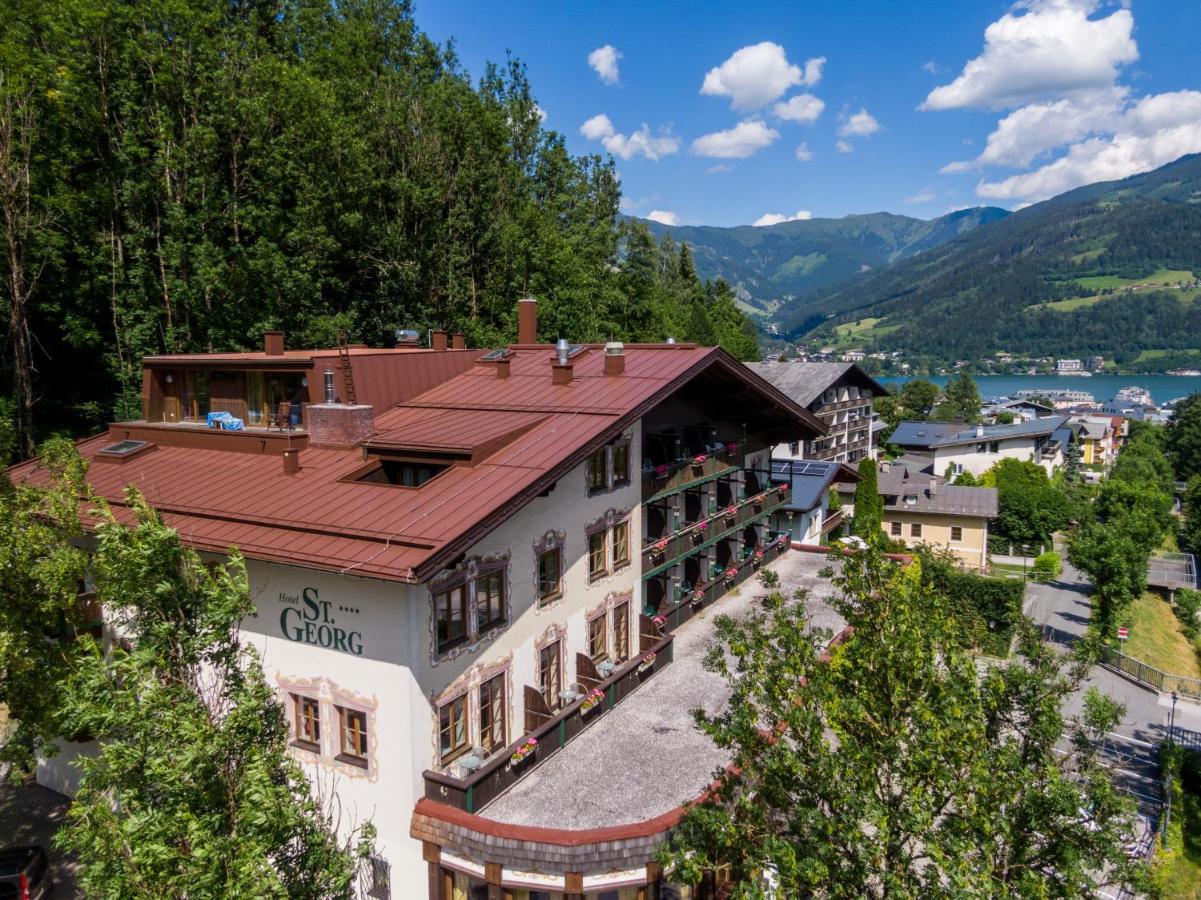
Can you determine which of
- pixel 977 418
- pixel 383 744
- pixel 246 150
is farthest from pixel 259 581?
pixel 977 418

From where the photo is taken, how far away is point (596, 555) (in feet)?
64.0

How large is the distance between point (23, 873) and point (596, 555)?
13.5 metres

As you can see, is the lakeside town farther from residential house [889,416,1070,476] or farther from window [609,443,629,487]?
residential house [889,416,1070,476]

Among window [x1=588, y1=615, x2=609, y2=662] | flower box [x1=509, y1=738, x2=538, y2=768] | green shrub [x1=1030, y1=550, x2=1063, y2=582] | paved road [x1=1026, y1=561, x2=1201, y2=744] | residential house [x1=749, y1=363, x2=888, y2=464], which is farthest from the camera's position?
residential house [x1=749, y1=363, x2=888, y2=464]

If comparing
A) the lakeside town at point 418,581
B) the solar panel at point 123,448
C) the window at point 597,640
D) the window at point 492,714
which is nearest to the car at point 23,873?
the lakeside town at point 418,581

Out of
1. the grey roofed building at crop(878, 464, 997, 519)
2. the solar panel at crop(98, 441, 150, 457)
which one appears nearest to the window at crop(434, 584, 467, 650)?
the solar panel at crop(98, 441, 150, 457)

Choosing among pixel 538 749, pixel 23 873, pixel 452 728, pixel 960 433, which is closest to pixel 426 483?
pixel 452 728

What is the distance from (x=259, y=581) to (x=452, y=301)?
28054mm

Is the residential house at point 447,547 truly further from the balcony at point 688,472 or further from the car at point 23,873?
the car at point 23,873

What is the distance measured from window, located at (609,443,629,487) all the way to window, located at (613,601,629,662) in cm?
336

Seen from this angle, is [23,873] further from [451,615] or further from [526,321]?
[526,321]

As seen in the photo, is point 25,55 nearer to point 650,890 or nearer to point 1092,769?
point 650,890

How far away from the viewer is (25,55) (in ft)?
89.5

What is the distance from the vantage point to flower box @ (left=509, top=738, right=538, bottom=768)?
48.9 ft
